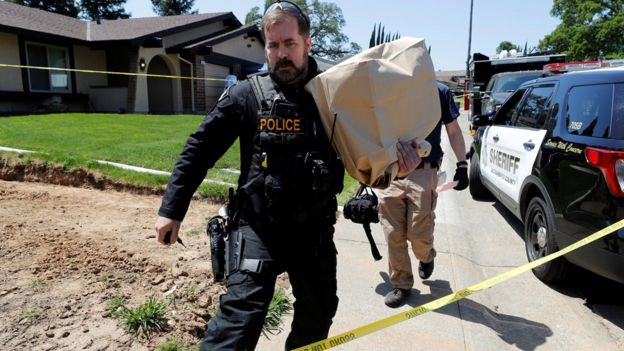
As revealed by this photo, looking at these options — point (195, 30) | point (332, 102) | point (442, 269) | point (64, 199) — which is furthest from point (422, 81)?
point (195, 30)

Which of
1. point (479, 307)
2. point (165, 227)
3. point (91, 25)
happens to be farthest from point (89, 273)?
point (91, 25)

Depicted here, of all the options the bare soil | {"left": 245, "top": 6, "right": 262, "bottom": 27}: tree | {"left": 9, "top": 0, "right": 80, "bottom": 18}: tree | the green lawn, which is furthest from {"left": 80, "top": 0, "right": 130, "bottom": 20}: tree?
the bare soil

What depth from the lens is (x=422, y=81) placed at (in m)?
2.08

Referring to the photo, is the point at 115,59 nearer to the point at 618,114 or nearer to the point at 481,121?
the point at 481,121

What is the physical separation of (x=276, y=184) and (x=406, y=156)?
0.57m

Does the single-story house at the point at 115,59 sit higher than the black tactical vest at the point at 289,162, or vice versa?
the single-story house at the point at 115,59

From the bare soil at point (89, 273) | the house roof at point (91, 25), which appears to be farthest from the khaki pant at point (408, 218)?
the house roof at point (91, 25)

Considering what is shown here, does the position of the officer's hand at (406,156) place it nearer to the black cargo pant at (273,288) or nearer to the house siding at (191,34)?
the black cargo pant at (273,288)

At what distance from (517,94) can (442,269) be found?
2.55m

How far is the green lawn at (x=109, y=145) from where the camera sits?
6.58m

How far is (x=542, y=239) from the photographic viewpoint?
3896 mm

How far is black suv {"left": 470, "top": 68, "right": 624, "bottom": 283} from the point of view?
298 centimetres

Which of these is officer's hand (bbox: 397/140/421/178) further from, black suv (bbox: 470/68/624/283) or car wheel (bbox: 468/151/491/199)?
car wheel (bbox: 468/151/491/199)

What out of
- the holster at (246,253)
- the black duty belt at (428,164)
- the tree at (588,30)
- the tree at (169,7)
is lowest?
the holster at (246,253)
